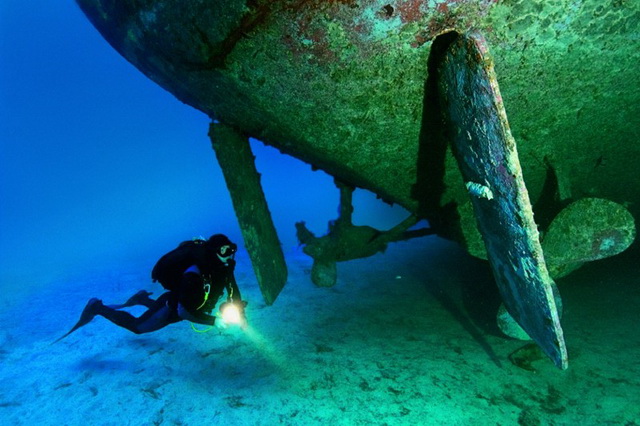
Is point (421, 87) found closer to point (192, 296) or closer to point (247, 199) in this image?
point (247, 199)

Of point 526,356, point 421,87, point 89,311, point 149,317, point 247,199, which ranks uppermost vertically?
point 421,87

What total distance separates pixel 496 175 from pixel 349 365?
2.48 meters

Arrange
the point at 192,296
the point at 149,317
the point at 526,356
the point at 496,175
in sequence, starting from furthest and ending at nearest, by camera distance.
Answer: the point at 149,317 < the point at 526,356 < the point at 192,296 < the point at 496,175

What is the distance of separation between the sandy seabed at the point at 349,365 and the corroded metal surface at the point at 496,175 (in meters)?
0.99

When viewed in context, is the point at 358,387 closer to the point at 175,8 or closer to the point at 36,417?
the point at 36,417

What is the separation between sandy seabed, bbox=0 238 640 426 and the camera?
119 inches

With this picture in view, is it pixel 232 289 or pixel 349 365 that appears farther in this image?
pixel 349 365

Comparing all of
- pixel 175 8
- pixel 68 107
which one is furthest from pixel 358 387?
pixel 68 107

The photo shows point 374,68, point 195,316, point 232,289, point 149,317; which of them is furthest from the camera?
point 149,317

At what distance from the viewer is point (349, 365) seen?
12.2ft

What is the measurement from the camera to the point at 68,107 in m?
84.6

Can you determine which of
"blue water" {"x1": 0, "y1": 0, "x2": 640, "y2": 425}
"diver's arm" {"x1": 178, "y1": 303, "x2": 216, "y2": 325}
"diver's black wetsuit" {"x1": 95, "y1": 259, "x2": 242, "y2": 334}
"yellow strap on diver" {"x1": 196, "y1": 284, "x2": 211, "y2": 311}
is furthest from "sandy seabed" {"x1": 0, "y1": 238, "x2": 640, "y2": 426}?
"yellow strap on diver" {"x1": 196, "y1": 284, "x2": 211, "y2": 311}

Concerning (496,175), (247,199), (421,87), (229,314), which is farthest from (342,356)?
(421,87)

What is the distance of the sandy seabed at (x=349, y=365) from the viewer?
303 cm
